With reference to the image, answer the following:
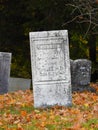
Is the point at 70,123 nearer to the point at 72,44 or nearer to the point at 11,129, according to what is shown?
the point at 11,129

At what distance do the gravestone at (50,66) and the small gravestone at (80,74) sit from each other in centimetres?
483

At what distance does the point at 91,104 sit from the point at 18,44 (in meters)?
15.5

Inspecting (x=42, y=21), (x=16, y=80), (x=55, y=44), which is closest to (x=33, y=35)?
(x=55, y=44)

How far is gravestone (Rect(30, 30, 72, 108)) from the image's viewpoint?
12.2 m

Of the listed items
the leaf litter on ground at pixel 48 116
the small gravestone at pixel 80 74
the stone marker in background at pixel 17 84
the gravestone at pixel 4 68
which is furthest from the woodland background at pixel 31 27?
the leaf litter on ground at pixel 48 116

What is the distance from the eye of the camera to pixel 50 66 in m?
12.2

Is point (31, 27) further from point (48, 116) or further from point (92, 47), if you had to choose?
point (48, 116)

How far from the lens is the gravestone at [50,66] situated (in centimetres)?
1219

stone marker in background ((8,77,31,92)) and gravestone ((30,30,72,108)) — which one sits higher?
gravestone ((30,30,72,108))

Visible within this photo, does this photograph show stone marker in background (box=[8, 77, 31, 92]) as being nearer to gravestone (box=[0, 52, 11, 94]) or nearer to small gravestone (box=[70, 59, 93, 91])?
gravestone (box=[0, 52, 11, 94])

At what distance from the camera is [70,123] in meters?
9.72

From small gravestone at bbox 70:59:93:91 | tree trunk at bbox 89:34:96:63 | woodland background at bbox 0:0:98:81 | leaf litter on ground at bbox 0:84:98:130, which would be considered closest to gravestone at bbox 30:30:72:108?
leaf litter on ground at bbox 0:84:98:130

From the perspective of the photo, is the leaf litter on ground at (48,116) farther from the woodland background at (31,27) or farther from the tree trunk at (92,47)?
the tree trunk at (92,47)

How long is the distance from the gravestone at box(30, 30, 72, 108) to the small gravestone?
483cm
